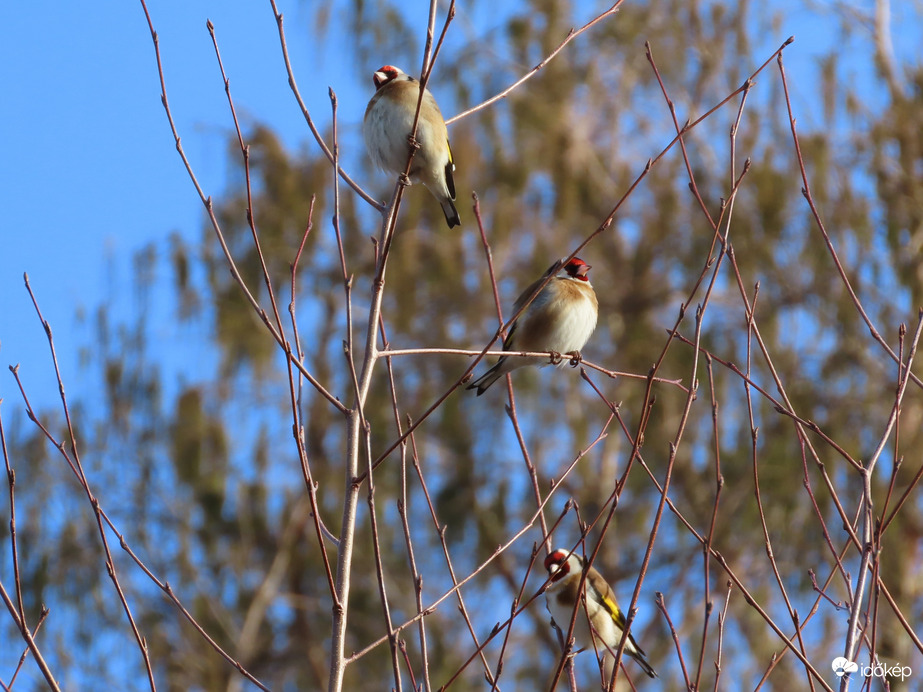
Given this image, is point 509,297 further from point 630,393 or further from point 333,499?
point 333,499

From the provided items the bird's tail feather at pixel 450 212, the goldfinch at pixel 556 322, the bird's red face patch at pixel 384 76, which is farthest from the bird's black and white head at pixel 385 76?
the goldfinch at pixel 556 322

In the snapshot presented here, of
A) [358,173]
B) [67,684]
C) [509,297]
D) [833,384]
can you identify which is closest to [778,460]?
[833,384]

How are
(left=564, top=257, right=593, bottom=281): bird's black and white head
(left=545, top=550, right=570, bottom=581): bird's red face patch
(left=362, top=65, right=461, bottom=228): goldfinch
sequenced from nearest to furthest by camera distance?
1. (left=545, top=550, right=570, bottom=581): bird's red face patch
2. (left=362, top=65, right=461, bottom=228): goldfinch
3. (left=564, top=257, right=593, bottom=281): bird's black and white head

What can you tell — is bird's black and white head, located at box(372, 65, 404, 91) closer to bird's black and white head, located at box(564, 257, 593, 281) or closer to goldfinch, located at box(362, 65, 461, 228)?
goldfinch, located at box(362, 65, 461, 228)

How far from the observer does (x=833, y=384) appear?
32.9 feet

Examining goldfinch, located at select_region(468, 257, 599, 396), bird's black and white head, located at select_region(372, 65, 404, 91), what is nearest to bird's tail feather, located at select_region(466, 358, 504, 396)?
goldfinch, located at select_region(468, 257, 599, 396)

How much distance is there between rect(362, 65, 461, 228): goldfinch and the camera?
4.62 m

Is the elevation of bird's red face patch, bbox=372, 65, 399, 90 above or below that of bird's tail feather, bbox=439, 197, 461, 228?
above

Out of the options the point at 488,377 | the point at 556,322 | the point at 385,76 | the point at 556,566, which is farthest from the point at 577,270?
the point at 556,566

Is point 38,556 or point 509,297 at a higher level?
point 509,297

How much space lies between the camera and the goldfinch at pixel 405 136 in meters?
4.62

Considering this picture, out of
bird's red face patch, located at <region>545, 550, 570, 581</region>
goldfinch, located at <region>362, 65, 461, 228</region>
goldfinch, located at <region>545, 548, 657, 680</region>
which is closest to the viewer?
bird's red face patch, located at <region>545, 550, 570, 581</region>

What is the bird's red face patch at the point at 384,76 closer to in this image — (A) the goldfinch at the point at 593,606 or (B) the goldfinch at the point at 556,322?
(B) the goldfinch at the point at 556,322

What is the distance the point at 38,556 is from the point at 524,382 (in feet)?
15.1
